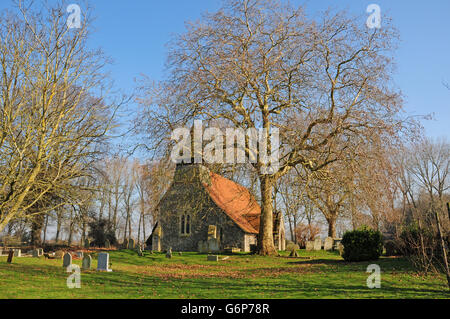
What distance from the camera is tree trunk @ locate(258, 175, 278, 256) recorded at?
2066 centimetres

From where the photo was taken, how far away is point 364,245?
1900 centimetres

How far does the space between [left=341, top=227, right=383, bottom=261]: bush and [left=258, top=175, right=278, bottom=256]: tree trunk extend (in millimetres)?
4921

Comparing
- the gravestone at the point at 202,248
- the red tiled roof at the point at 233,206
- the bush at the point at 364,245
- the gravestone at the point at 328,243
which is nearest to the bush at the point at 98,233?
the red tiled roof at the point at 233,206

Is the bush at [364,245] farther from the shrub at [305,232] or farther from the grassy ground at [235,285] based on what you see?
the shrub at [305,232]

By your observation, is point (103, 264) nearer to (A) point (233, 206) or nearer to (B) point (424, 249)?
(B) point (424, 249)

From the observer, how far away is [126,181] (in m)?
52.8

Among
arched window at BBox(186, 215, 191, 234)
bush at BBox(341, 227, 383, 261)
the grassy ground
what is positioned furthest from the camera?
arched window at BBox(186, 215, 191, 234)

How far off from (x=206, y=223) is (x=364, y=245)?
15.2m

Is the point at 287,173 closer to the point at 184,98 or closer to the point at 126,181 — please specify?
the point at 184,98

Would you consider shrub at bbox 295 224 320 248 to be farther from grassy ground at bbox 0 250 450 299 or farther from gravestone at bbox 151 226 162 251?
grassy ground at bbox 0 250 450 299

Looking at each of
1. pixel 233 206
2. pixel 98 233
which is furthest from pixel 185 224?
pixel 98 233

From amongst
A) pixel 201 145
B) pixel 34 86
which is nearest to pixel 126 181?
pixel 201 145

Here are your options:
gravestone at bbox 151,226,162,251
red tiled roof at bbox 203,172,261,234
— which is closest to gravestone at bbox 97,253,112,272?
red tiled roof at bbox 203,172,261,234
